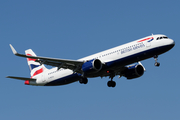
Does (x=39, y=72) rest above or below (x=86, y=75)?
above

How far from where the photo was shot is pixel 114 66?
135ft

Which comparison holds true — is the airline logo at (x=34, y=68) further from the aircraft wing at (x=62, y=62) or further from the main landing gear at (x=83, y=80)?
the main landing gear at (x=83, y=80)

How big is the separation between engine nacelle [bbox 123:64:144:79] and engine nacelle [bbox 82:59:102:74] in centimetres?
729

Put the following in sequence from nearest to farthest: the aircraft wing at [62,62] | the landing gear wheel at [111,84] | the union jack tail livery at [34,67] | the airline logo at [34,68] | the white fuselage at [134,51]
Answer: the white fuselage at [134,51] → the aircraft wing at [62,62] → the landing gear wheel at [111,84] → the union jack tail livery at [34,67] → the airline logo at [34,68]

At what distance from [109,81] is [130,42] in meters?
9.44

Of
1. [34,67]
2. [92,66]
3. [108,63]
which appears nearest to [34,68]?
[34,67]

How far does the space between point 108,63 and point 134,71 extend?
Result: 23.6ft

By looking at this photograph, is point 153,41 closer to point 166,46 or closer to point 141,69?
point 166,46

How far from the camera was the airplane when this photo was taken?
3969 cm

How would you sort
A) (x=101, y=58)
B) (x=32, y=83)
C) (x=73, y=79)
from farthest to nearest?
(x=32, y=83), (x=73, y=79), (x=101, y=58)

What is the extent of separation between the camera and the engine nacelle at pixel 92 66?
4128 cm

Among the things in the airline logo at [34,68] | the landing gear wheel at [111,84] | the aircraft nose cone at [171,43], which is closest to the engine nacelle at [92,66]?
the landing gear wheel at [111,84]

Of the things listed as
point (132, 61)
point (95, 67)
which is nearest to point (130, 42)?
point (132, 61)

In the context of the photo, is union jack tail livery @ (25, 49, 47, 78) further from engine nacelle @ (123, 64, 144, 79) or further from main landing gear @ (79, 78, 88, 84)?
engine nacelle @ (123, 64, 144, 79)
